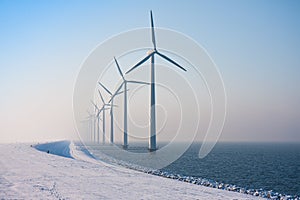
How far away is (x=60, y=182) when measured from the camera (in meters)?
19.8

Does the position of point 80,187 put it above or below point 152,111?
below

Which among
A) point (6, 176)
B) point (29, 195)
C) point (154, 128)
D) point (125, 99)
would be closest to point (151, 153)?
point (154, 128)

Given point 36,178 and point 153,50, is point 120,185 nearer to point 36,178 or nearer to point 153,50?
point 36,178

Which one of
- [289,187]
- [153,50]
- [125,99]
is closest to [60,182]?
[289,187]

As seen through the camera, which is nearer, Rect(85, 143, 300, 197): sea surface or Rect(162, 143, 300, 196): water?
Rect(85, 143, 300, 197): sea surface

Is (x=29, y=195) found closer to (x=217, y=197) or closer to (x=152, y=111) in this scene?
(x=217, y=197)

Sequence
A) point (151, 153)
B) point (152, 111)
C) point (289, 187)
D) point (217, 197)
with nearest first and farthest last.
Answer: point (217, 197), point (289, 187), point (152, 111), point (151, 153)

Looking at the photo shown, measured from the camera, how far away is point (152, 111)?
66938 millimetres

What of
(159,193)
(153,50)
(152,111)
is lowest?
(159,193)

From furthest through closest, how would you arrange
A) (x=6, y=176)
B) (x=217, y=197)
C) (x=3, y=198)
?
(x=6, y=176)
(x=217, y=197)
(x=3, y=198)

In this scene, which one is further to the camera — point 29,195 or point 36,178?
point 36,178

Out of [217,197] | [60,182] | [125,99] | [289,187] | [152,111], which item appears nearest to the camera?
[217,197]

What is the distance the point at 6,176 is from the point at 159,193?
11.0m

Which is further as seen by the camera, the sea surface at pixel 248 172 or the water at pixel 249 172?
the water at pixel 249 172
